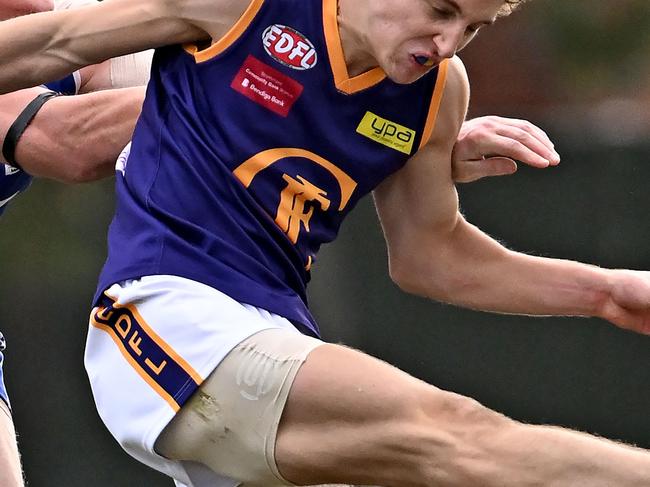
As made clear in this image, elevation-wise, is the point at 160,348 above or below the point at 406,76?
below

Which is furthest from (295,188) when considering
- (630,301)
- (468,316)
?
(468,316)

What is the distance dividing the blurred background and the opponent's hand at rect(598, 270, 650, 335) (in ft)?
6.46

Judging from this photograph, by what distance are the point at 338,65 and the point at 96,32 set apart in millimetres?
496

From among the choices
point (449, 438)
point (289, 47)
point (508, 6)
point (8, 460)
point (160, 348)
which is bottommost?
point (8, 460)

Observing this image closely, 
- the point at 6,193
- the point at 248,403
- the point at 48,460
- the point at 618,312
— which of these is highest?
the point at 618,312

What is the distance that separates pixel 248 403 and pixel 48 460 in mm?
2872

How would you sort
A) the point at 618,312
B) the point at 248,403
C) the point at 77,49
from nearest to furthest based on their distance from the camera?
the point at 248,403, the point at 77,49, the point at 618,312

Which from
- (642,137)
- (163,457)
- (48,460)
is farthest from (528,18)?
(163,457)

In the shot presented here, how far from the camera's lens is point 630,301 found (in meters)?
2.85

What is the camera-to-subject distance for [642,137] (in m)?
4.91

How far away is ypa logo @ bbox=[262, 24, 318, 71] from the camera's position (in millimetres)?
2646

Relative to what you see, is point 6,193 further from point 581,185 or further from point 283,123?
point 581,185

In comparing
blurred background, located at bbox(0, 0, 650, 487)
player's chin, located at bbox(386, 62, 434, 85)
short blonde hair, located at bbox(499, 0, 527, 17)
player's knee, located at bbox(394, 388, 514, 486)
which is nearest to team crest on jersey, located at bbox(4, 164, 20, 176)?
player's chin, located at bbox(386, 62, 434, 85)

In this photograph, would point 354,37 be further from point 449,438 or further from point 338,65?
point 449,438
